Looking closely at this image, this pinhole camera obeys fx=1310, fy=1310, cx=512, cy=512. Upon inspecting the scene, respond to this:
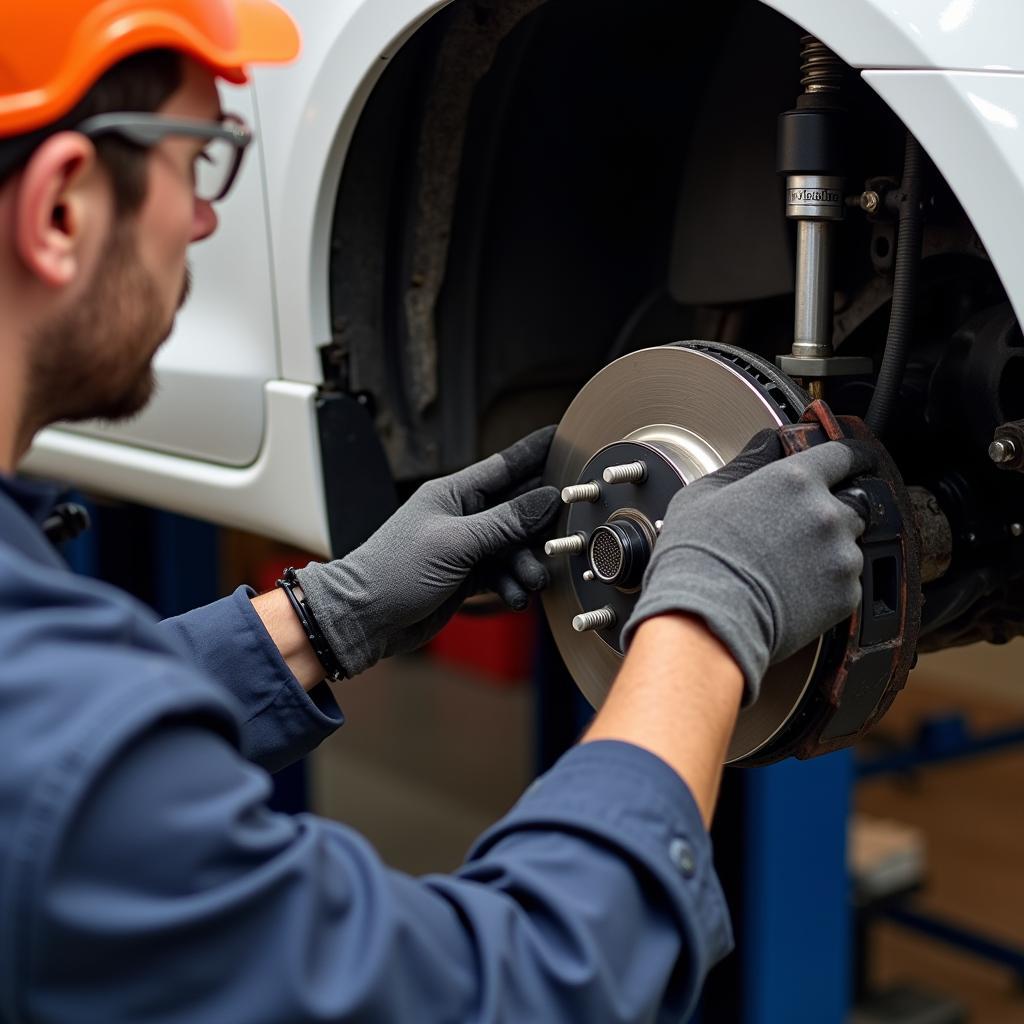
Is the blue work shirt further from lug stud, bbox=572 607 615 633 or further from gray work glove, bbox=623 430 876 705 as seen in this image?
lug stud, bbox=572 607 615 633

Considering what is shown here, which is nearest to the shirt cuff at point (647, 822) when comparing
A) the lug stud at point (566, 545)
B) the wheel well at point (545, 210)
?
the lug stud at point (566, 545)

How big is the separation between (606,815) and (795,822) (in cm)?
119

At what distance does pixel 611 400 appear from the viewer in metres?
0.93

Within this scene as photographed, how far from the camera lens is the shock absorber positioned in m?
0.84

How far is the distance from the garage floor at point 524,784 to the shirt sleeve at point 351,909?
2.29 m

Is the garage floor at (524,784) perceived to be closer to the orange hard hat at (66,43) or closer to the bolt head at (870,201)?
the bolt head at (870,201)

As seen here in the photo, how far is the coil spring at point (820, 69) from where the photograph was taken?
2.74ft

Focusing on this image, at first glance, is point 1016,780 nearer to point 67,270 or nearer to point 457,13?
point 457,13

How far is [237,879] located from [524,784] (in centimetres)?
334

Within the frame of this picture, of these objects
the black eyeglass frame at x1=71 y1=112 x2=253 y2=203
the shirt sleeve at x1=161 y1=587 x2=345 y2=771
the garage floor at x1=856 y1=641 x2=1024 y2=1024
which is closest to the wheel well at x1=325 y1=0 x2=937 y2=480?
the shirt sleeve at x1=161 y1=587 x2=345 y2=771

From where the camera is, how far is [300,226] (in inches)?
44.0

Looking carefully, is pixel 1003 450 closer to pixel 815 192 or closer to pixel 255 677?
pixel 815 192

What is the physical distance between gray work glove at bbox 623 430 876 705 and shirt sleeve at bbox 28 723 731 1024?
0.10 meters

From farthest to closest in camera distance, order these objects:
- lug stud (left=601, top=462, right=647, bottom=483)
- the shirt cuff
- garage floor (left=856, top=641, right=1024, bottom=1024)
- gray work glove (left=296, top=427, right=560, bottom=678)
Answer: garage floor (left=856, top=641, right=1024, bottom=1024), gray work glove (left=296, top=427, right=560, bottom=678), lug stud (left=601, top=462, right=647, bottom=483), the shirt cuff
